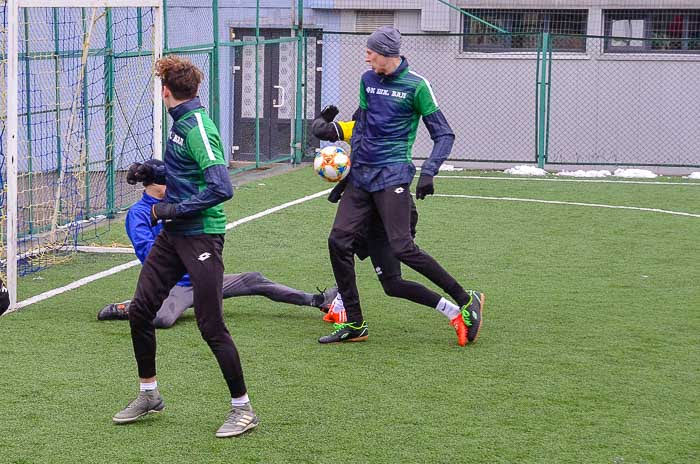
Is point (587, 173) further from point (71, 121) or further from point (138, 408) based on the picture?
point (138, 408)

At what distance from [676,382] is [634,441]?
1.21 m

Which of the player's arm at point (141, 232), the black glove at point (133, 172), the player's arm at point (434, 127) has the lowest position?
the player's arm at point (141, 232)

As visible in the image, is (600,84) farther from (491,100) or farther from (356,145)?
(356,145)

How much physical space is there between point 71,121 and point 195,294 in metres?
6.92

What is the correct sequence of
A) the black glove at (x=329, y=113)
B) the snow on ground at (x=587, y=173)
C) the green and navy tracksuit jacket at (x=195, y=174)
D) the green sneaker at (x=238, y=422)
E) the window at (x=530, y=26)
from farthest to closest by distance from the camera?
the window at (x=530, y=26) → the snow on ground at (x=587, y=173) → the black glove at (x=329, y=113) → the green sneaker at (x=238, y=422) → the green and navy tracksuit jacket at (x=195, y=174)

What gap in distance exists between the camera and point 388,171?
759cm

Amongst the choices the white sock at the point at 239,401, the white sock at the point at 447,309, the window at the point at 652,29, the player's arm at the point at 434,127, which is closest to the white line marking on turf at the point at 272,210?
the white sock at the point at 447,309

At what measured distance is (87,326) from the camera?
8.19 meters

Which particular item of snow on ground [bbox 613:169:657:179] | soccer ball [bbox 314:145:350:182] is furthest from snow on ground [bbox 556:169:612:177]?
soccer ball [bbox 314:145:350:182]

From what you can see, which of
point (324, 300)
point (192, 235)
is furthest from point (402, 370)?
point (192, 235)

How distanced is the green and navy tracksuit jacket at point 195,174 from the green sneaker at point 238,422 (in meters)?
0.92

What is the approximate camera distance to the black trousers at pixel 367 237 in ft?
24.7

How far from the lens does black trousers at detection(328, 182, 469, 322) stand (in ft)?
24.7

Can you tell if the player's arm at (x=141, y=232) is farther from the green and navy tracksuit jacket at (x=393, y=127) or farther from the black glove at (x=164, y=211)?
the black glove at (x=164, y=211)
